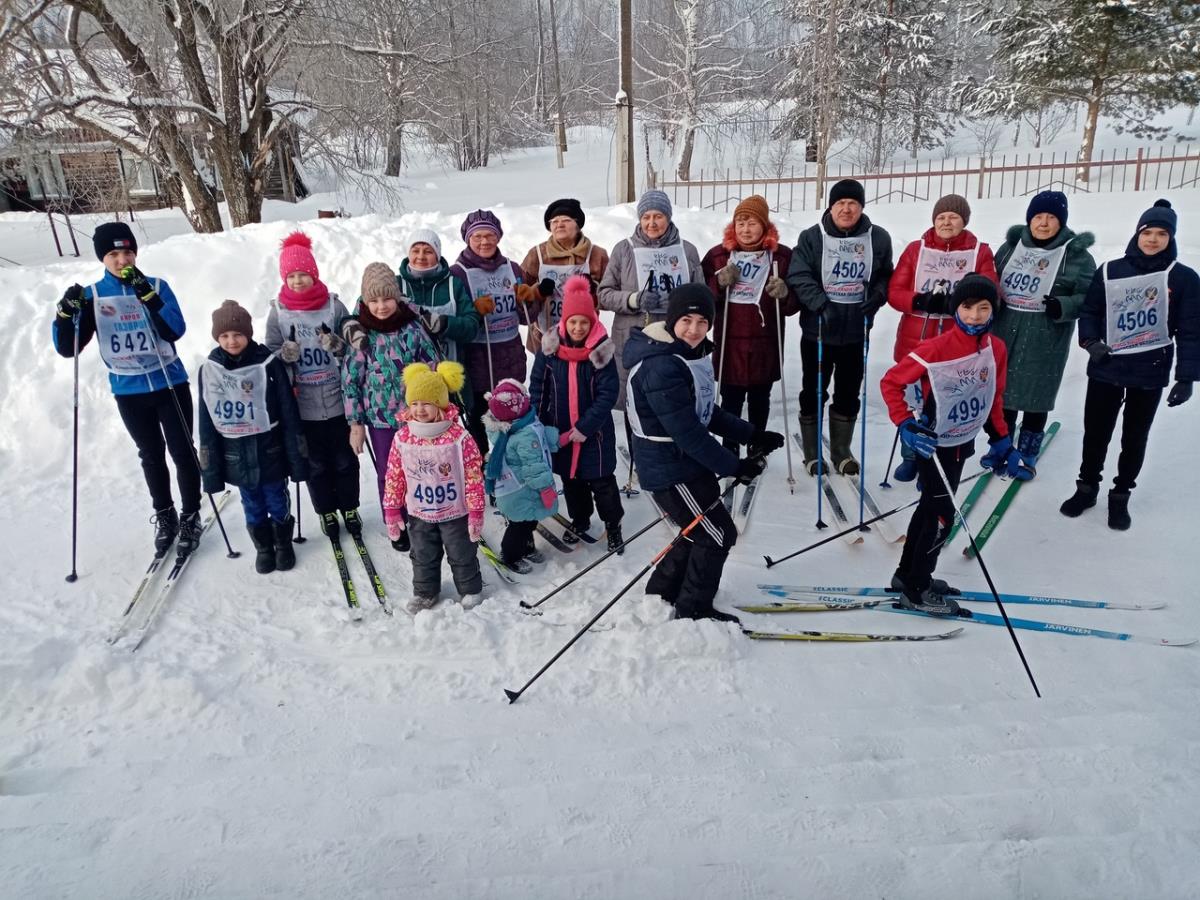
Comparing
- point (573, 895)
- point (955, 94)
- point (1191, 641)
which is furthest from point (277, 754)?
point (955, 94)

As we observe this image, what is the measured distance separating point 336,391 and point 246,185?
35.2ft

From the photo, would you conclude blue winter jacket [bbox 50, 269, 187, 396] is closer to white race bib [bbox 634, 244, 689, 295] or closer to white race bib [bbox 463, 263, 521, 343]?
white race bib [bbox 463, 263, 521, 343]

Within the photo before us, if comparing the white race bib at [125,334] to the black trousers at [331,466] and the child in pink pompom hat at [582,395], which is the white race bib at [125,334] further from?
the child in pink pompom hat at [582,395]

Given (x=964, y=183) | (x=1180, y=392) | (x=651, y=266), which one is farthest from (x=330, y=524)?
(x=964, y=183)

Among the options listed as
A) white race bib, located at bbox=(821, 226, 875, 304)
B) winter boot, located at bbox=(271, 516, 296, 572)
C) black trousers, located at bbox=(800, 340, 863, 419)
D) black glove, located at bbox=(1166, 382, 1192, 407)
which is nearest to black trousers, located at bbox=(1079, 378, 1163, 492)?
black glove, located at bbox=(1166, 382, 1192, 407)

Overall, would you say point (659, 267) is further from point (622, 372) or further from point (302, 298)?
point (302, 298)

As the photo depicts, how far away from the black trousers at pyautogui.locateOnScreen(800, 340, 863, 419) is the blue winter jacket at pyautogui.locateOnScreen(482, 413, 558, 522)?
2219mm

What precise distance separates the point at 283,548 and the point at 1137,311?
547 centimetres

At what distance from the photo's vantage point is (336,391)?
4629 millimetres

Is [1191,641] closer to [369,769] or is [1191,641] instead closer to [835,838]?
A: [835,838]

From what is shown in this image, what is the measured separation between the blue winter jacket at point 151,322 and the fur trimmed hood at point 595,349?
2.38 metres

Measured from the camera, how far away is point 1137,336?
181 inches

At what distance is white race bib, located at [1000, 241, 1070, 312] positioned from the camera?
4930 mm

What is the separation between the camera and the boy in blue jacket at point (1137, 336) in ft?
14.6
